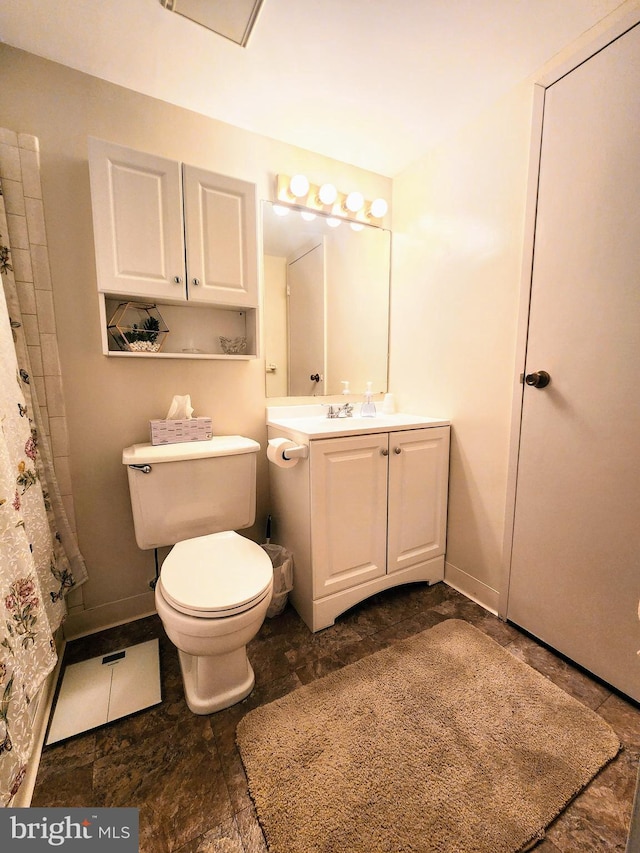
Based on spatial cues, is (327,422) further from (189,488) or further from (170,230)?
(170,230)

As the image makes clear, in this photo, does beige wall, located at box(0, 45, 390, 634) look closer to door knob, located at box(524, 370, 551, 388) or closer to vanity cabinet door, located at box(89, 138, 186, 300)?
vanity cabinet door, located at box(89, 138, 186, 300)

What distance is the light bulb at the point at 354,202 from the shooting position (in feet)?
6.31

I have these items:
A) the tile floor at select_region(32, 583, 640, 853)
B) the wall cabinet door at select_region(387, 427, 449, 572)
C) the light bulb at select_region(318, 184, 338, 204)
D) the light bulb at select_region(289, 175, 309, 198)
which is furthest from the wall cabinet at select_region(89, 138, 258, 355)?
the tile floor at select_region(32, 583, 640, 853)

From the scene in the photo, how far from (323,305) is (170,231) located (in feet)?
2.77

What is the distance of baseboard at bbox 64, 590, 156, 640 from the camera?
5.00ft

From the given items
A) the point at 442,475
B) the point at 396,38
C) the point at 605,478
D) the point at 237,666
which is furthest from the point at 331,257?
the point at 237,666

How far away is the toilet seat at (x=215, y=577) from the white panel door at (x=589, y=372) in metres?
1.13

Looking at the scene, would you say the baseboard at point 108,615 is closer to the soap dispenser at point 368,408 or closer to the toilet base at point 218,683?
the toilet base at point 218,683

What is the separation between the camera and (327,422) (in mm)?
1800

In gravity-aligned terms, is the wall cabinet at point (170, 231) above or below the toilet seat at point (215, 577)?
above

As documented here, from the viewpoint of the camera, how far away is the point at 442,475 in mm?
1821

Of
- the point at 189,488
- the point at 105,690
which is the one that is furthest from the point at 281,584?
the point at 105,690

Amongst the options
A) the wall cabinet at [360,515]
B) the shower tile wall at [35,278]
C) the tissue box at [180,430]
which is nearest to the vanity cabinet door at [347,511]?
the wall cabinet at [360,515]

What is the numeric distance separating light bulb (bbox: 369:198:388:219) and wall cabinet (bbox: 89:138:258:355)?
77 cm
